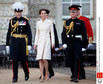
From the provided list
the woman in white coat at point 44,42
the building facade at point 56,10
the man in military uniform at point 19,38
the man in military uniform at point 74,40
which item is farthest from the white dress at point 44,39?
the building facade at point 56,10

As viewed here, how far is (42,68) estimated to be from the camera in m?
10.3

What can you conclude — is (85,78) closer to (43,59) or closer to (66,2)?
(43,59)

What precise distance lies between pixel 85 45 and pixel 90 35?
0.97 meters

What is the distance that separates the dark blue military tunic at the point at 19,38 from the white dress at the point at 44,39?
292mm

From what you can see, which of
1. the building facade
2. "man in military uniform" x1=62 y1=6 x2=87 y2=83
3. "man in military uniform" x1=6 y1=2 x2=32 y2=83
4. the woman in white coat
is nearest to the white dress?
the woman in white coat

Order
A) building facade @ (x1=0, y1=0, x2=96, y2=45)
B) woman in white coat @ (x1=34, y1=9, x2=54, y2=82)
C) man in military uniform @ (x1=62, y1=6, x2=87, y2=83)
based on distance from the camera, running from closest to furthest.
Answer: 1. man in military uniform @ (x1=62, y1=6, x2=87, y2=83)
2. woman in white coat @ (x1=34, y1=9, x2=54, y2=82)
3. building facade @ (x1=0, y1=0, x2=96, y2=45)

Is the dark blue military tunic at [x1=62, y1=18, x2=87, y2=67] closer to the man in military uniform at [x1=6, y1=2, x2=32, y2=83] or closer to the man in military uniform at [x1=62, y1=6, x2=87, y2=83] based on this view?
the man in military uniform at [x1=62, y1=6, x2=87, y2=83]

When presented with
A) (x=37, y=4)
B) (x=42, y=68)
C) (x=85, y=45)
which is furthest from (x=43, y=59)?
(x=37, y=4)

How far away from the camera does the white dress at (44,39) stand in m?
10.2

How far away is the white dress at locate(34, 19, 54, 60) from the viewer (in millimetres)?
10250

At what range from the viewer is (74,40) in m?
10.1

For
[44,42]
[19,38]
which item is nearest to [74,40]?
[44,42]

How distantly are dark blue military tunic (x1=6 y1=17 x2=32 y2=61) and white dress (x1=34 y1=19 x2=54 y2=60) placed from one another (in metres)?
0.29

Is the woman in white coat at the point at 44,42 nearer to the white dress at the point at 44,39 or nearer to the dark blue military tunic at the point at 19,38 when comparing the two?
the white dress at the point at 44,39
